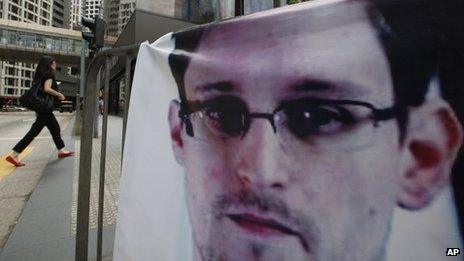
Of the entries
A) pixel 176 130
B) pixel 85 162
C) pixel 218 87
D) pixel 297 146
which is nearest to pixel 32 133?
pixel 85 162

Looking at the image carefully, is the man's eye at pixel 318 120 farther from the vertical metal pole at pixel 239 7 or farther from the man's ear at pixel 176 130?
the vertical metal pole at pixel 239 7

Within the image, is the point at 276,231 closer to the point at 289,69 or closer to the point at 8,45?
the point at 289,69

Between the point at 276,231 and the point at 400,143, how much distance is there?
1.70 ft

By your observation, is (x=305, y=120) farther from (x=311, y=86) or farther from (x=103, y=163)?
(x=103, y=163)

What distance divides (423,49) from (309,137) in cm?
42

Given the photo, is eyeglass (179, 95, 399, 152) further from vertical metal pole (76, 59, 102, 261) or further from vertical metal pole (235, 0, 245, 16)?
vertical metal pole (235, 0, 245, 16)

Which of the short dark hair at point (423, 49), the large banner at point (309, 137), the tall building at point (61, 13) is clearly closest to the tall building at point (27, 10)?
the tall building at point (61, 13)

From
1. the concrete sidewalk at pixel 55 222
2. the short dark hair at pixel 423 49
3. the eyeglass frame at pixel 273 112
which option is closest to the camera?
the short dark hair at pixel 423 49

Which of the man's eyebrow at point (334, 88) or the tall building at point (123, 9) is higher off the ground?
the tall building at point (123, 9)

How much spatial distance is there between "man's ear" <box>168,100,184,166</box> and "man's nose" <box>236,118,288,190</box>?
31 cm

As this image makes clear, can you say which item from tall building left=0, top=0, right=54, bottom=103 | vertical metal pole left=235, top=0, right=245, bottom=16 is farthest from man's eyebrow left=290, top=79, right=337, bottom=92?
tall building left=0, top=0, right=54, bottom=103

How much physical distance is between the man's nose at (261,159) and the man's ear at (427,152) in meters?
0.39

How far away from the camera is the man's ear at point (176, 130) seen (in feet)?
6.06

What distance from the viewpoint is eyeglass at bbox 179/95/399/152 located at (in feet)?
4.42
